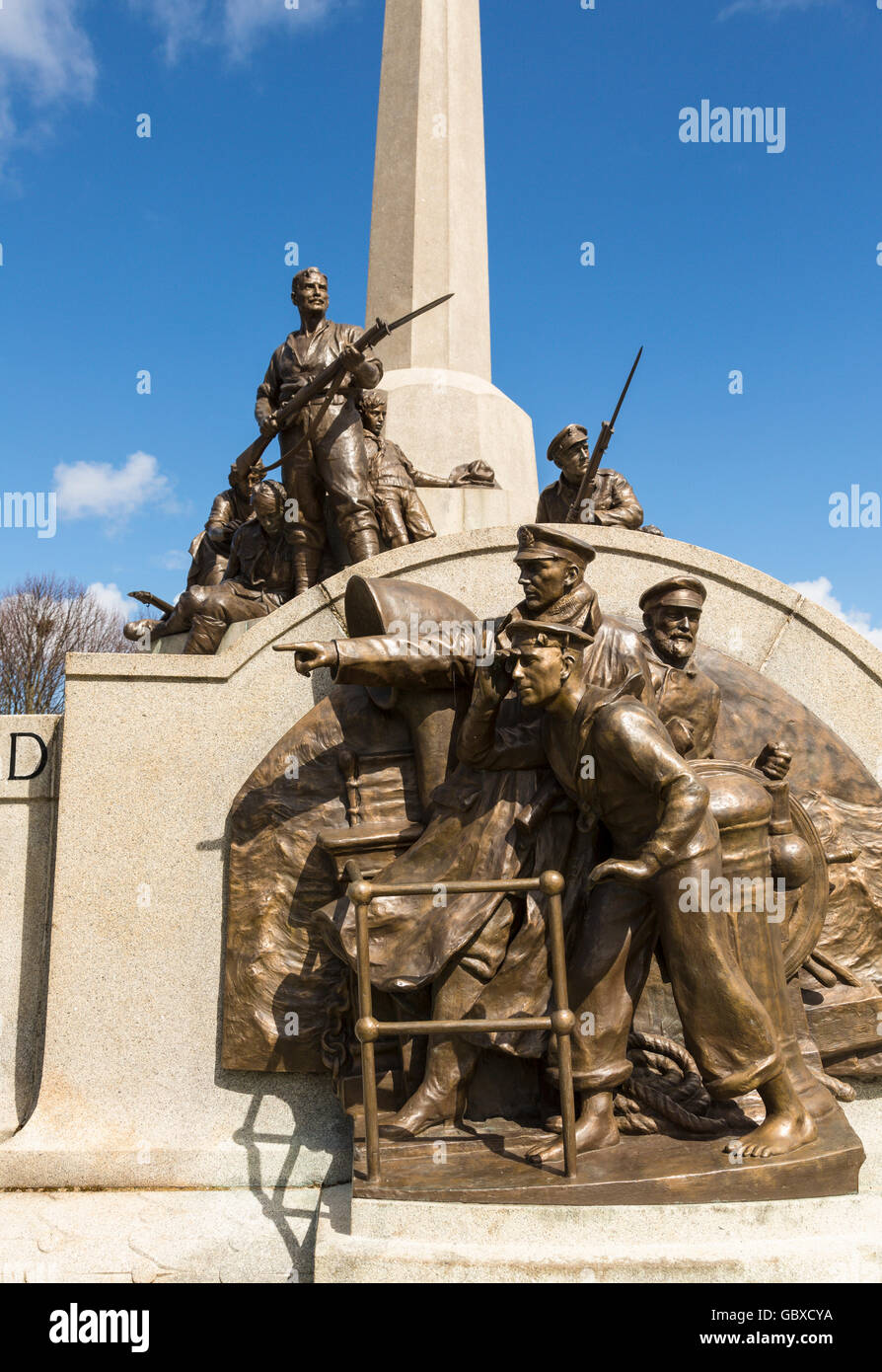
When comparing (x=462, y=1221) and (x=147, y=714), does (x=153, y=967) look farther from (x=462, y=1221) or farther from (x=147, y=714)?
(x=462, y=1221)

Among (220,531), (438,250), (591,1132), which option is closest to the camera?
(591,1132)

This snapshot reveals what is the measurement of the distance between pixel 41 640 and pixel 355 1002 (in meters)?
24.7

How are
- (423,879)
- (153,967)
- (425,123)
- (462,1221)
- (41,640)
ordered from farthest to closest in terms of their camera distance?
1. (41,640)
2. (425,123)
3. (153,967)
4. (423,879)
5. (462,1221)

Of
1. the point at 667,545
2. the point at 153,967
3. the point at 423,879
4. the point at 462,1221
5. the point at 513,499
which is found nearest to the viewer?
the point at 462,1221

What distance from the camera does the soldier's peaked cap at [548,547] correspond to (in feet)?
14.8

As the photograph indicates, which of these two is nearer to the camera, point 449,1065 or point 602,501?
point 449,1065

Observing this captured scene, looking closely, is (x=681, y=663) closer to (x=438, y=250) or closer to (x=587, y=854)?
(x=587, y=854)

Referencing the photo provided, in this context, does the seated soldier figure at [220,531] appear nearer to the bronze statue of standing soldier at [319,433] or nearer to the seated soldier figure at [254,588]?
the seated soldier figure at [254,588]

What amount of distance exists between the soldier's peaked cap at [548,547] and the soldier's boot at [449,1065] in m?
1.72

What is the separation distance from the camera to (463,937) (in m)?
4.44

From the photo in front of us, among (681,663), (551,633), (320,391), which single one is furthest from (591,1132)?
(320,391)

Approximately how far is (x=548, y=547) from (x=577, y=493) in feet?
9.22
